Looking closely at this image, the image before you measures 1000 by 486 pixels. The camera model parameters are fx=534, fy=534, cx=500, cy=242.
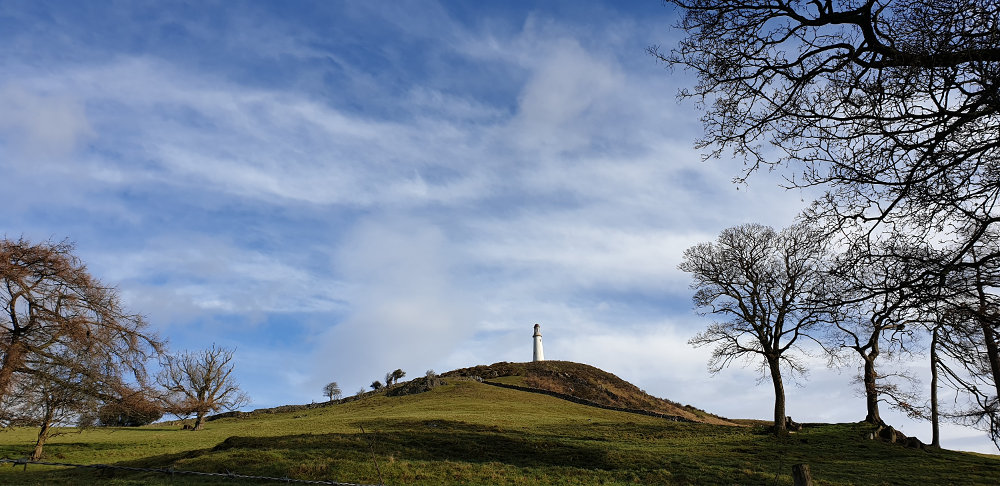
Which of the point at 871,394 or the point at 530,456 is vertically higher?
the point at 871,394

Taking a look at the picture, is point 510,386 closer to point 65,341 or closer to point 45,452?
point 45,452

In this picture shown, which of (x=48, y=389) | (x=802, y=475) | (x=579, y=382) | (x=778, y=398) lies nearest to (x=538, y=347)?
(x=579, y=382)

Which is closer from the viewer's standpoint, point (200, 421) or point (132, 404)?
point (132, 404)

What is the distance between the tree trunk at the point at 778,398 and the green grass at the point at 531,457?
42.5 inches

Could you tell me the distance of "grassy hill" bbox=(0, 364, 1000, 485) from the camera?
16.6 m

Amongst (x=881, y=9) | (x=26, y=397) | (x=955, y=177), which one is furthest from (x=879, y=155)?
(x=26, y=397)

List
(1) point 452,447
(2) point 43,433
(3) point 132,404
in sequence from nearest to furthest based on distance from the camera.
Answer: (3) point 132,404
(1) point 452,447
(2) point 43,433

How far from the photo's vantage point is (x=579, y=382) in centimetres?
7288

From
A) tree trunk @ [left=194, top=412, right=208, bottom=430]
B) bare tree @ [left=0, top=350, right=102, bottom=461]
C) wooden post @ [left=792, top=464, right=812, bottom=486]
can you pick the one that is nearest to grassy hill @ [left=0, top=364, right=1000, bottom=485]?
bare tree @ [left=0, top=350, right=102, bottom=461]

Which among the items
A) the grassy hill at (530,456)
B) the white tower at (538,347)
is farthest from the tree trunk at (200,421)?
the white tower at (538,347)

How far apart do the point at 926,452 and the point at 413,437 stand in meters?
22.9

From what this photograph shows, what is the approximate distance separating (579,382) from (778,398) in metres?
45.0

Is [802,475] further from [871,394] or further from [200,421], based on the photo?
[200,421]

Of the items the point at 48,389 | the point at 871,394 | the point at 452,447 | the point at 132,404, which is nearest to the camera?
the point at 48,389
